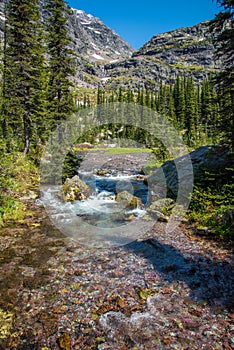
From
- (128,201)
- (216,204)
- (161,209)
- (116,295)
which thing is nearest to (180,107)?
(128,201)

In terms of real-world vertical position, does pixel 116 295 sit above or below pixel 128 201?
below

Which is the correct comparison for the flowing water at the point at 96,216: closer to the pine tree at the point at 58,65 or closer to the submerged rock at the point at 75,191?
the submerged rock at the point at 75,191

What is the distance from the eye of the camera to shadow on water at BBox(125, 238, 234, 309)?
5051 millimetres

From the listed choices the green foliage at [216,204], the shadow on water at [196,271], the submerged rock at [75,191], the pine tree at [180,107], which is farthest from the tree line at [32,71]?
the pine tree at [180,107]

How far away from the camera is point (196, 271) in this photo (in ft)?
19.7

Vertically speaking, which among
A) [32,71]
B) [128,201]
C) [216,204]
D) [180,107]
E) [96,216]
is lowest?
[96,216]

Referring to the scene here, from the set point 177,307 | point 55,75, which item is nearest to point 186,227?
point 177,307

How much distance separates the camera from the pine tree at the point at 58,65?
19.1m

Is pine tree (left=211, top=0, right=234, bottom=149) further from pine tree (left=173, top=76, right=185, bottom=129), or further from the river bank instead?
pine tree (left=173, top=76, right=185, bottom=129)

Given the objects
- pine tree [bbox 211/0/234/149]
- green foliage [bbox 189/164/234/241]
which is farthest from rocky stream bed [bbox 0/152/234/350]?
pine tree [bbox 211/0/234/149]

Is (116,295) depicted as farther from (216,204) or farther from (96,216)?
(216,204)

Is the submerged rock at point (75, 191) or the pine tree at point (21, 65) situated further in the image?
the pine tree at point (21, 65)

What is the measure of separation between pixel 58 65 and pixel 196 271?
19.0 m

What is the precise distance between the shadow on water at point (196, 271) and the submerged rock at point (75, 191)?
6731mm
